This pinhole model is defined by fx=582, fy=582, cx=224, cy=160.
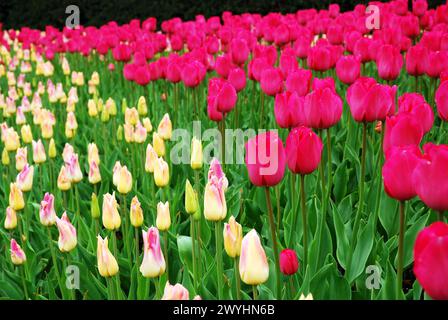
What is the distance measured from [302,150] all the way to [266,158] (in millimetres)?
148

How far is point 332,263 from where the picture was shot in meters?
2.05

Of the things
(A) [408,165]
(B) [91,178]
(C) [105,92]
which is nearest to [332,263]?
(A) [408,165]

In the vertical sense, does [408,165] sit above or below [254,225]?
above

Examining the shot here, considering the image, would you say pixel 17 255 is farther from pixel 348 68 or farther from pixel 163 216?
pixel 348 68

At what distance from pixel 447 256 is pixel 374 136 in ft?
8.23

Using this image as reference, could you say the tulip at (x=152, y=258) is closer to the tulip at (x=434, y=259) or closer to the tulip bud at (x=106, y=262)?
the tulip bud at (x=106, y=262)

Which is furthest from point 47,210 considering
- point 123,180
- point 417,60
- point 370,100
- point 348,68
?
point 417,60

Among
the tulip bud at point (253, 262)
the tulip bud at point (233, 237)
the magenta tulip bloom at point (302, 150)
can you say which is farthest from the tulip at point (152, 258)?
the magenta tulip bloom at point (302, 150)

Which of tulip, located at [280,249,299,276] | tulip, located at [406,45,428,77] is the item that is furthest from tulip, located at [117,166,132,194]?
tulip, located at [406,45,428,77]

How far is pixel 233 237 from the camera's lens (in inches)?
68.7

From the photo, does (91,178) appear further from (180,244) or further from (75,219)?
(180,244)

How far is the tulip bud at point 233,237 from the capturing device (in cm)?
174
